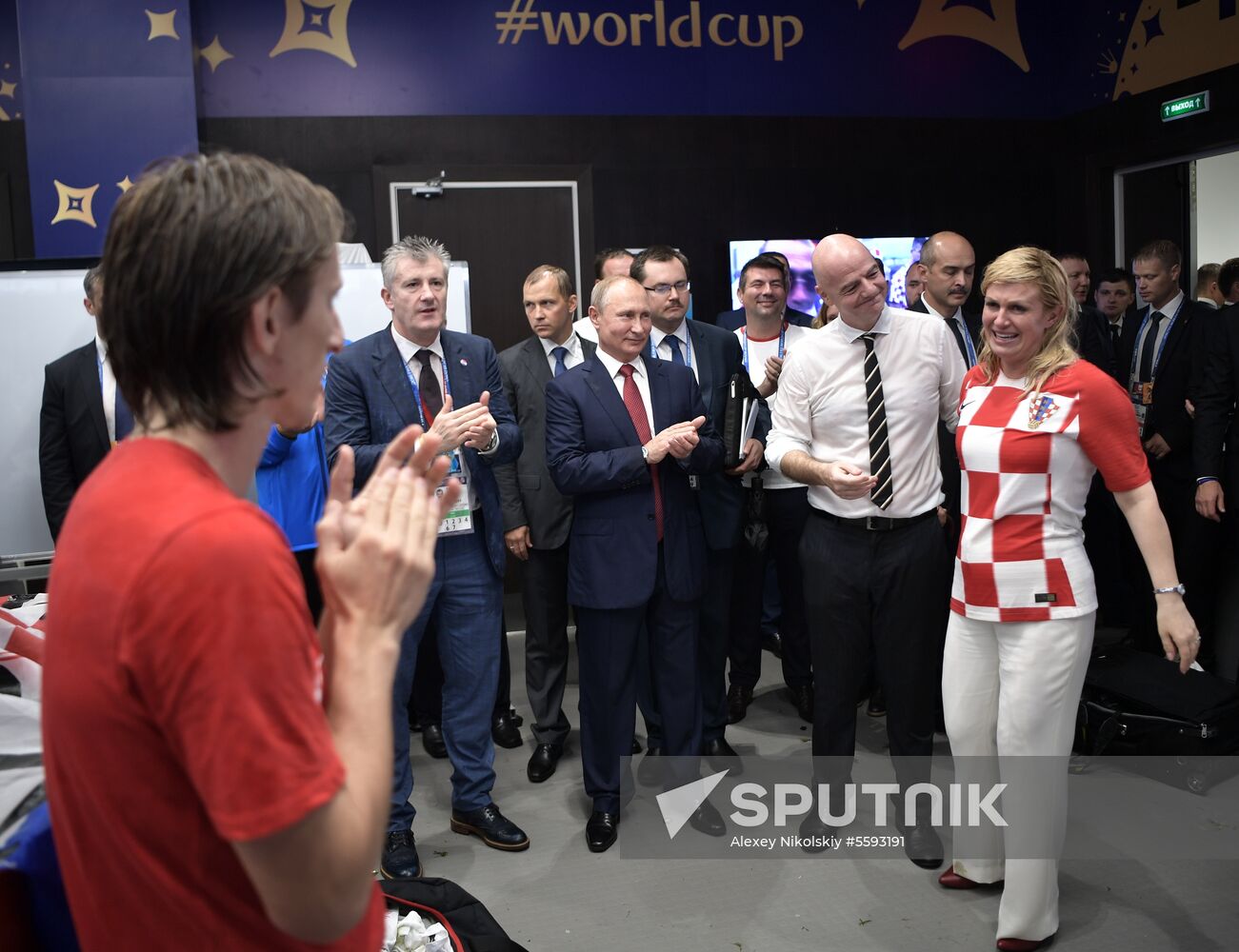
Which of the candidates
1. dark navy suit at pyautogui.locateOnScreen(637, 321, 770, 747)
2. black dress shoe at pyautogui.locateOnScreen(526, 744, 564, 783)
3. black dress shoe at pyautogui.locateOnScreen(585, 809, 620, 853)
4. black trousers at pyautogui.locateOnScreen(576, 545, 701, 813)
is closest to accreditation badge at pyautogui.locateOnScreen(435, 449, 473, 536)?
black trousers at pyautogui.locateOnScreen(576, 545, 701, 813)

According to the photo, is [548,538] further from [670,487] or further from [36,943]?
[36,943]

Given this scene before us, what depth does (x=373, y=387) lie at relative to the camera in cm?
315

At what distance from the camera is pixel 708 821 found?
130 inches

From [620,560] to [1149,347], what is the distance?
3.44m

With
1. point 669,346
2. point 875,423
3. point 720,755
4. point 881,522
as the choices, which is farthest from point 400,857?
point 669,346

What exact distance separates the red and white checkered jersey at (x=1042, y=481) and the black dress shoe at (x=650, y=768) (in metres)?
1.49

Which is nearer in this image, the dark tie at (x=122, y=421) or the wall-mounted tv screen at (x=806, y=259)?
the dark tie at (x=122, y=421)

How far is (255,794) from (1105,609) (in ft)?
17.8

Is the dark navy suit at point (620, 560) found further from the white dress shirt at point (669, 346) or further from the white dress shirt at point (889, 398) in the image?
the white dress shirt at point (669, 346)

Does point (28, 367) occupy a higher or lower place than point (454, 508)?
higher

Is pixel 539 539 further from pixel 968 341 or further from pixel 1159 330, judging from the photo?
pixel 1159 330

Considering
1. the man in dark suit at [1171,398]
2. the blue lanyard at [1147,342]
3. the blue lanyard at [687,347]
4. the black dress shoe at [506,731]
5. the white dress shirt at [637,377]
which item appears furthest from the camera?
the blue lanyard at [1147,342]

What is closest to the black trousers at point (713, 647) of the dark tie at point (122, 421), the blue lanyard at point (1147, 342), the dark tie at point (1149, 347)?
the dark tie at point (122, 421)

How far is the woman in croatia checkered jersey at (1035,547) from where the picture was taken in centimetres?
250
